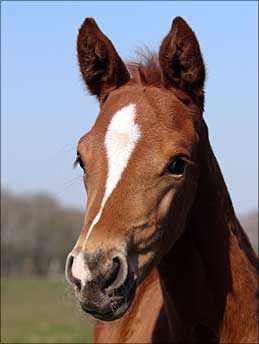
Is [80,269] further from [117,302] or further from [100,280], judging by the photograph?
[117,302]

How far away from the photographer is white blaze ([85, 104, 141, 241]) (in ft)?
12.2

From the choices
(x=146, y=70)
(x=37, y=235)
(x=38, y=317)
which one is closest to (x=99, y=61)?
(x=146, y=70)

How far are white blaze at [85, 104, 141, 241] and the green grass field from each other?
599cm

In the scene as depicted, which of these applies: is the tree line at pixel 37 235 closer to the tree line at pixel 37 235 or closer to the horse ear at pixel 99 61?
the tree line at pixel 37 235

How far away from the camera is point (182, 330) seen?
436cm

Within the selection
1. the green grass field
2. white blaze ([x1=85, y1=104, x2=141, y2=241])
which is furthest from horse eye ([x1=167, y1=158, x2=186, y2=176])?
the green grass field

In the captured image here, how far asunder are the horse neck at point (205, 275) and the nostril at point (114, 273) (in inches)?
35.7

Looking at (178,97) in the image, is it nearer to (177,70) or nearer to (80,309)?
(177,70)

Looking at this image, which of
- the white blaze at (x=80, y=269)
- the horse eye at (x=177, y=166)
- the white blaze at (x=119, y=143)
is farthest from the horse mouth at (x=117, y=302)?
the horse eye at (x=177, y=166)

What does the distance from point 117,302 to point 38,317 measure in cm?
1951

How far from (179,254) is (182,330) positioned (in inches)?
18.6

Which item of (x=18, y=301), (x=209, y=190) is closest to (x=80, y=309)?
(x=209, y=190)

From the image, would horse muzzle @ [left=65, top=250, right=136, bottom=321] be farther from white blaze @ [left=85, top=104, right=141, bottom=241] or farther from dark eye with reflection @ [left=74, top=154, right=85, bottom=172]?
dark eye with reflection @ [left=74, top=154, right=85, bottom=172]

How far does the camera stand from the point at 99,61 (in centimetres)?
447
